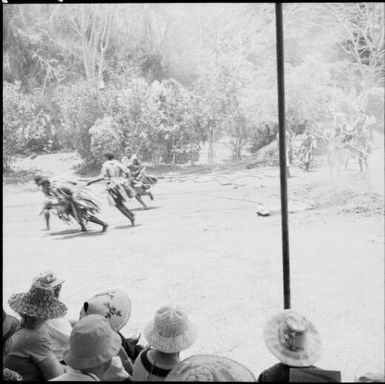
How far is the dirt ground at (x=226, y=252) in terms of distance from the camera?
14.2 feet

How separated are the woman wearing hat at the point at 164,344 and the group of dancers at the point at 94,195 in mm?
2761

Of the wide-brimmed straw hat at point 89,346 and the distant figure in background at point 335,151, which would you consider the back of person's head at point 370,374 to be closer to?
the wide-brimmed straw hat at point 89,346

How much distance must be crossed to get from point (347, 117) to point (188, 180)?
1860mm

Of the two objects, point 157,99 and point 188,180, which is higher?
point 157,99

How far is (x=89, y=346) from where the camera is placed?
1847mm

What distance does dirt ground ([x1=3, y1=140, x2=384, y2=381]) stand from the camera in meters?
4.34

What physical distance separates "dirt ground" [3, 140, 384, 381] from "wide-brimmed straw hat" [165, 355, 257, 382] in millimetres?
2657

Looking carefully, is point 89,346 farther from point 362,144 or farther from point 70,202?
point 362,144

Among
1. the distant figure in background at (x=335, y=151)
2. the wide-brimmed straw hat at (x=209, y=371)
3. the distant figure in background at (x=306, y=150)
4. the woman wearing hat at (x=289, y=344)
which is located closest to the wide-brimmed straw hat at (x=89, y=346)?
the wide-brimmed straw hat at (x=209, y=371)

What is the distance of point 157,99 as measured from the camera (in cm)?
496

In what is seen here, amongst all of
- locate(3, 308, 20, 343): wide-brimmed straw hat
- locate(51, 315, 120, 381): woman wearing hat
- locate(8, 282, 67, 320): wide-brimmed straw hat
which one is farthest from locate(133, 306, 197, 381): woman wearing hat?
locate(3, 308, 20, 343): wide-brimmed straw hat

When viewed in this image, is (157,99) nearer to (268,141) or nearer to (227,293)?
(268,141)

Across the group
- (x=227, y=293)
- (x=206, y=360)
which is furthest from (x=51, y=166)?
(x=206, y=360)

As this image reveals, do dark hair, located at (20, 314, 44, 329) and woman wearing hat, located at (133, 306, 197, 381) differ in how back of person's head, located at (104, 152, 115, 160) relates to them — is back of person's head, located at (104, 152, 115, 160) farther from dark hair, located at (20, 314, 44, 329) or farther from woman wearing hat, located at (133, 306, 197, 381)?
woman wearing hat, located at (133, 306, 197, 381)
